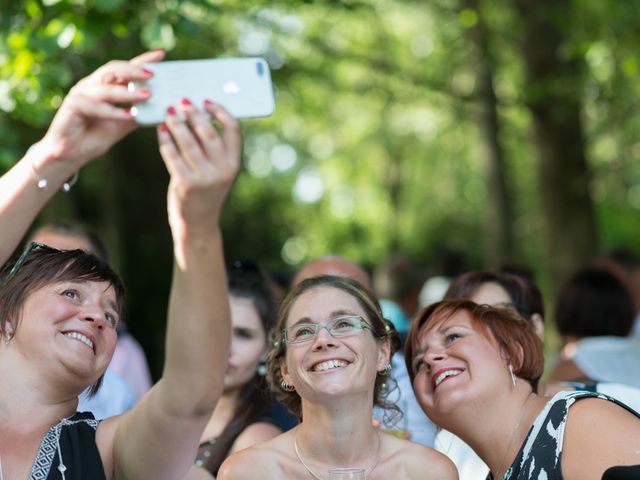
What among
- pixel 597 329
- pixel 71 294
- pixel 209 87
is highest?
pixel 209 87

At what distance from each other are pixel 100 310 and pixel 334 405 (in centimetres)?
88

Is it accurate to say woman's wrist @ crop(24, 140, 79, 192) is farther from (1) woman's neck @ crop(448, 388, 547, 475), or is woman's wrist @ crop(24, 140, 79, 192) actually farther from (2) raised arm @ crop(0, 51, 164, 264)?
(1) woman's neck @ crop(448, 388, 547, 475)

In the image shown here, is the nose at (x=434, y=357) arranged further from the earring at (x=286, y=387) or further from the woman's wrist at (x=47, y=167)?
the woman's wrist at (x=47, y=167)

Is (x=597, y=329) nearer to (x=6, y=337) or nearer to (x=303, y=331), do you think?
(x=303, y=331)

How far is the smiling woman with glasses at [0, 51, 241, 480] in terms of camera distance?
2.17 metres

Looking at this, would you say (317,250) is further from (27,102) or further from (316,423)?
(316,423)

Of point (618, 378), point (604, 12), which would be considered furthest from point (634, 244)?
point (618, 378)

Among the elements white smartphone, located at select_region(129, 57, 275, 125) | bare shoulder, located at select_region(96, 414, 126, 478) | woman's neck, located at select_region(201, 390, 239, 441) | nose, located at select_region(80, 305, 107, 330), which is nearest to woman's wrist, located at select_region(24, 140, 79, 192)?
white smartphone, located at select_region(129, 57, 275, 125)

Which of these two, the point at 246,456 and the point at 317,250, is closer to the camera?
the point at 246,456

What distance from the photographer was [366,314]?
3543mm

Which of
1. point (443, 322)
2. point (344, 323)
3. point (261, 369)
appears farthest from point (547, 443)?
point (261, 369)

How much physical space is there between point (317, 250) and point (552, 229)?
15.9 metres

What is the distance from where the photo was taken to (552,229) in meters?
10.4

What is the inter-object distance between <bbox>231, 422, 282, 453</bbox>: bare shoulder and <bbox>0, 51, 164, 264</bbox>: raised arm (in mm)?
1863
